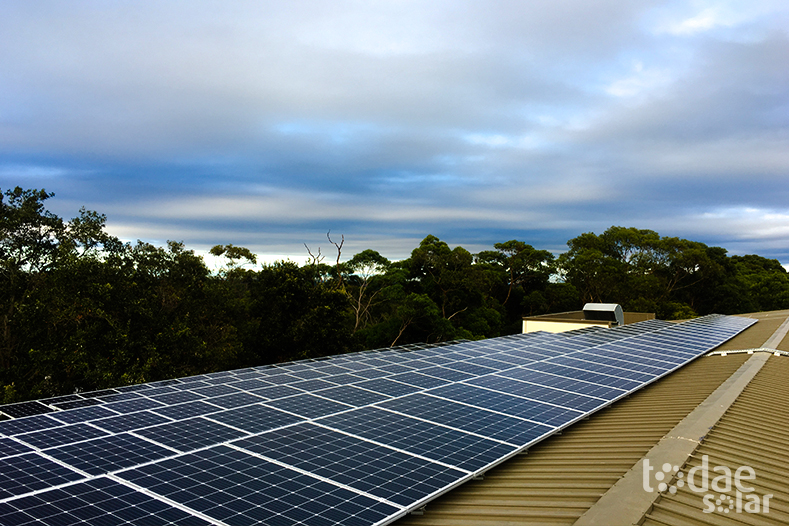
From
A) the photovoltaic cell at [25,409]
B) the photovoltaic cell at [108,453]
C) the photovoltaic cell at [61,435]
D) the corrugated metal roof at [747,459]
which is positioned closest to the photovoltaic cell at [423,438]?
the corrugated metal roof at [747,459]

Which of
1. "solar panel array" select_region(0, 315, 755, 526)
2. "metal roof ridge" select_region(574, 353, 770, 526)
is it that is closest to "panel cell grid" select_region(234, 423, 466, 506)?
"solar panel array" select_region(0, 315, 755, 526)

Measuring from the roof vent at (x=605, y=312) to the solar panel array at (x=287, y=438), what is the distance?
53.6 feet

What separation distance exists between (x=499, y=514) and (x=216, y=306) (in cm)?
2643

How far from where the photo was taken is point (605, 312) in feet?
100

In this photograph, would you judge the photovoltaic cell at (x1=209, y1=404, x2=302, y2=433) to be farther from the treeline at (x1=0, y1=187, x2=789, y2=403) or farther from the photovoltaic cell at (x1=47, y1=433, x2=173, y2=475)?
the treeline at (x1=0, y1=187, x2=789, y2=403)

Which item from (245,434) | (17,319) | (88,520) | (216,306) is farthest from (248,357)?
(88,520)

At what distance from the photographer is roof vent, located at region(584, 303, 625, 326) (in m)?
30.1

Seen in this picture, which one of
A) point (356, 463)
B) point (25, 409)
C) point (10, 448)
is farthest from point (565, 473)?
point (25, 409)

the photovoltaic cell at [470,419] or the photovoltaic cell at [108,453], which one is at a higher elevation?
the photovoltaic cell at [470,419]

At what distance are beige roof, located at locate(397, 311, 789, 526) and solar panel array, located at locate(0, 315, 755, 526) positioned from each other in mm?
279

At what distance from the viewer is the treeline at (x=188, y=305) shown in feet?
69.3

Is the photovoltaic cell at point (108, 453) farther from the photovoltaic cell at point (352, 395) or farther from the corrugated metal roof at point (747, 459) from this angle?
the corrugated metal roof at point (747, 459)

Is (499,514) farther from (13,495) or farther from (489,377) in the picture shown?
(489,377)

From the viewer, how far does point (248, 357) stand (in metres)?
29.8
